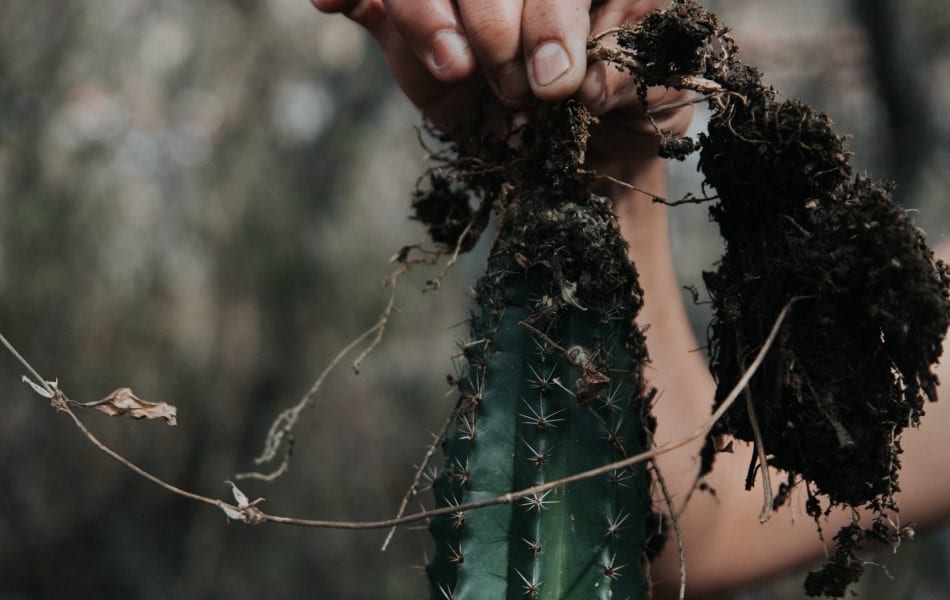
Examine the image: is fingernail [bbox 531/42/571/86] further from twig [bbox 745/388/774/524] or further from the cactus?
twig [bbox 745/388/774/524]

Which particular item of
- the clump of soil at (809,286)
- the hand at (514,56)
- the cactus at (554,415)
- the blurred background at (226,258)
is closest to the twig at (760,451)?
the clump of soil at (809,286)

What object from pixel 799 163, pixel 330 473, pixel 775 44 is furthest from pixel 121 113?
pixel 799 163

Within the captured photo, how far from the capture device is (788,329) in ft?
2.85

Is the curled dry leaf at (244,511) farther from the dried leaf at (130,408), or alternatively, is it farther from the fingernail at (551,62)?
the fingernail at (551,62)

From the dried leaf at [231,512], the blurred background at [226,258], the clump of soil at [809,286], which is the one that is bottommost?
the dried leaf at [231,512]

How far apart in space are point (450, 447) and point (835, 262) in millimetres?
449

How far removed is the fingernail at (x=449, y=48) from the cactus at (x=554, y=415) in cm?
14

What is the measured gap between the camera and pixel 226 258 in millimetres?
4621

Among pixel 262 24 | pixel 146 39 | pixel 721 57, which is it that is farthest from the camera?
pixel 262 24

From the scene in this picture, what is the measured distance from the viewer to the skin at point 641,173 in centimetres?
98

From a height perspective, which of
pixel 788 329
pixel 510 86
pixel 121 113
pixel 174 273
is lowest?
pixel 788 329

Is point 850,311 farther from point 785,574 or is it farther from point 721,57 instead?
point 785,574

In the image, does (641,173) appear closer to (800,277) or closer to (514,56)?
(514,56)

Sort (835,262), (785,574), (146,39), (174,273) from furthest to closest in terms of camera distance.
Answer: (146,39), (174,273), (785,574), (835,262)
